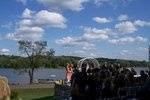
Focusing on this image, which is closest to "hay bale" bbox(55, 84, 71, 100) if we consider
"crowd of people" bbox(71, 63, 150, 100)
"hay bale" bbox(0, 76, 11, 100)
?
"hay bale" bbox(0, 76, 11, 100)

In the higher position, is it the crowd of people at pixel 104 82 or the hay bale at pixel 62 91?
the crowd of people at pixel 104 82

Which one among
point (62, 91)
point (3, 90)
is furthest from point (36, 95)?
point (3, 90)

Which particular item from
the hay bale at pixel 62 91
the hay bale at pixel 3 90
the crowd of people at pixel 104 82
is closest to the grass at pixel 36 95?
the hay bale at pixel 62 91

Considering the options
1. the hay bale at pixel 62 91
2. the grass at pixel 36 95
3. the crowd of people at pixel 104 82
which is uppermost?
the crowd of people at pixel 104 82

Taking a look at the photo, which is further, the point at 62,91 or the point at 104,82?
the point at 62,91

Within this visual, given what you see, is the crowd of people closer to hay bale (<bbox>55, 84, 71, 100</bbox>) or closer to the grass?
hay bale (<bbox>55, 84, 71, 100</bbox>)

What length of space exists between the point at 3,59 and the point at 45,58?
7771 centimetres

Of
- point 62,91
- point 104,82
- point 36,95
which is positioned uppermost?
point 104,82

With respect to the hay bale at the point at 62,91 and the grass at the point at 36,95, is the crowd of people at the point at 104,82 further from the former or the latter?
the grass at the point at 36,95

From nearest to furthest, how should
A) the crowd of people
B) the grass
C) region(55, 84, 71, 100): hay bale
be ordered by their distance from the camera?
the crowd of people, region(55, 84, 71, 100): hay bale, the grass

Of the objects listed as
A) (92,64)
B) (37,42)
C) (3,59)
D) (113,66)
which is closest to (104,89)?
(113,66)

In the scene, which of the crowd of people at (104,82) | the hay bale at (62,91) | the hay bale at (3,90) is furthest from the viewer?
the hay bale at (62,91)

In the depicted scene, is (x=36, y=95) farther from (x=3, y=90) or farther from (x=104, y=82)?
(x=104, y=82)

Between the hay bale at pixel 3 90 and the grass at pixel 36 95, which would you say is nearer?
the hay bale at pixel 3 90
